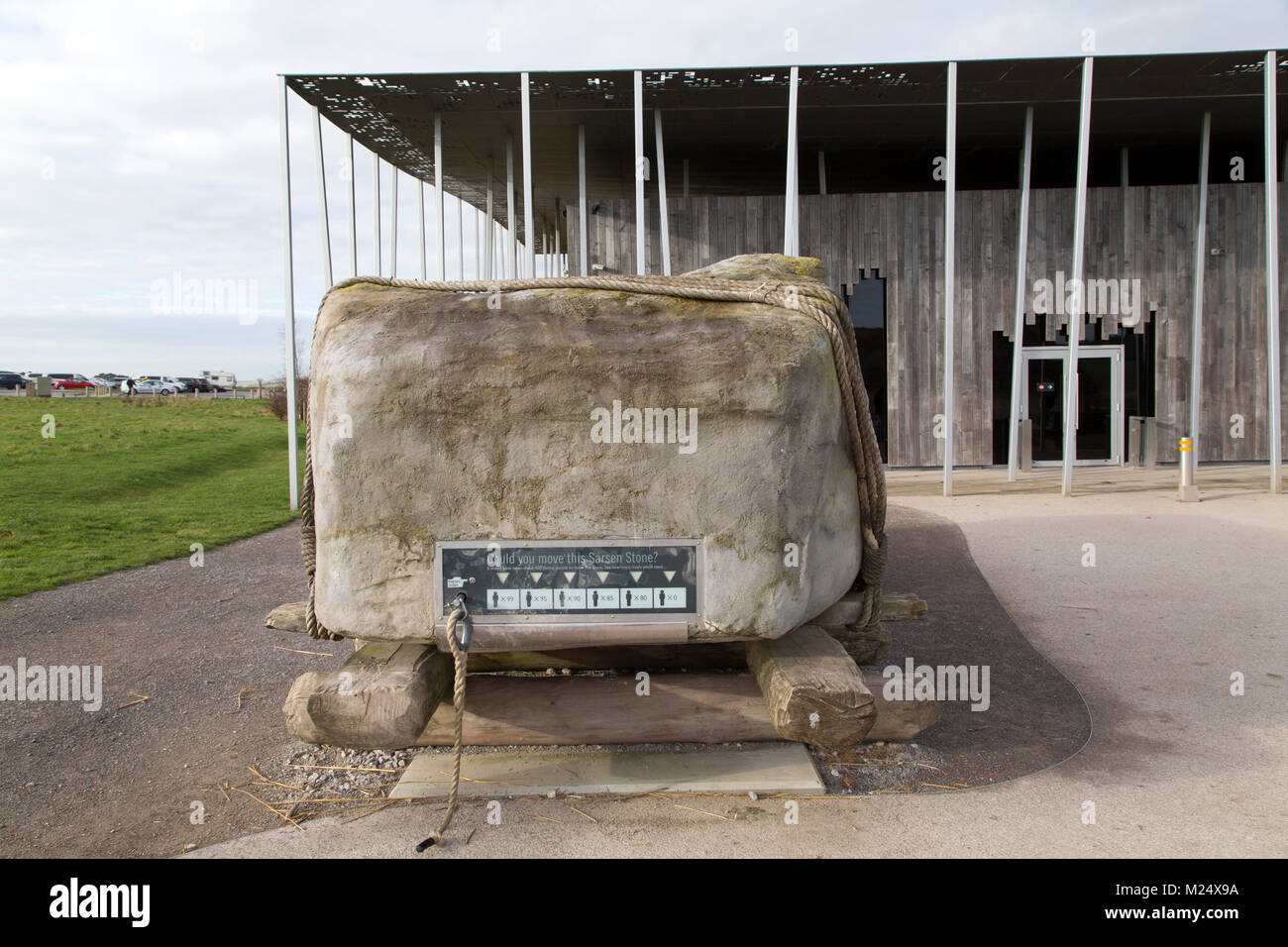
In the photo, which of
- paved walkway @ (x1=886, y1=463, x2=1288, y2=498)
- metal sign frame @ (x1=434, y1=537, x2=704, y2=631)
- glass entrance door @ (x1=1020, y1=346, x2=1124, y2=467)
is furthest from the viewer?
glass entrance door @ (x1=1020, y1=346, x2=1124, y2=467)

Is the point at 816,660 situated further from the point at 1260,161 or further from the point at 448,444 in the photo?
the point at 1260,161

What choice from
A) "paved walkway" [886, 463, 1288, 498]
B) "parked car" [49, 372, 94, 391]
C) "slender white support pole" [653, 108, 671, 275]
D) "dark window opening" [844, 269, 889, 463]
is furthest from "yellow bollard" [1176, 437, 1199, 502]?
"parked car" [49, 372, 94, 391]

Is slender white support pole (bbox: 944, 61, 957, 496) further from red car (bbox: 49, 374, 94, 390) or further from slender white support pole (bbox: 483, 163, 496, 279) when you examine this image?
red car (bbox: 49, 374, 94, 390)

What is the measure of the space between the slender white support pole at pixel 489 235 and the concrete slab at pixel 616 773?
14.5m

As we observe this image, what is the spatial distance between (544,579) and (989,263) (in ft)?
47.9

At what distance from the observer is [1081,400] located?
1631 centimetres

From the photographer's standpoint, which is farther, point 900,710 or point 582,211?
point 582,211

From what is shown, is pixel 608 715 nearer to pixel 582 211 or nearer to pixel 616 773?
pixel 616 773

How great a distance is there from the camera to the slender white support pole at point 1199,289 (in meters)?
14.0

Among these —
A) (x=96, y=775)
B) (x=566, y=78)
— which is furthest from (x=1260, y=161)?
(x=96, y=775)

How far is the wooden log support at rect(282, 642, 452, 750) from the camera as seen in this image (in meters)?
2.97

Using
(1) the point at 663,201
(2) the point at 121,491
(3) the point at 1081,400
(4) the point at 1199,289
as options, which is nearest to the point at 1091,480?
(3) the point at 1081,400

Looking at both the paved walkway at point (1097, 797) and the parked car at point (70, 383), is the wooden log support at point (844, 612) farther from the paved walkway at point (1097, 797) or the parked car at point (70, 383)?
the parked car at point (70, 383)

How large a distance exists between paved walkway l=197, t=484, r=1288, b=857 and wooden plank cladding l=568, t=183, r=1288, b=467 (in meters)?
9.24
